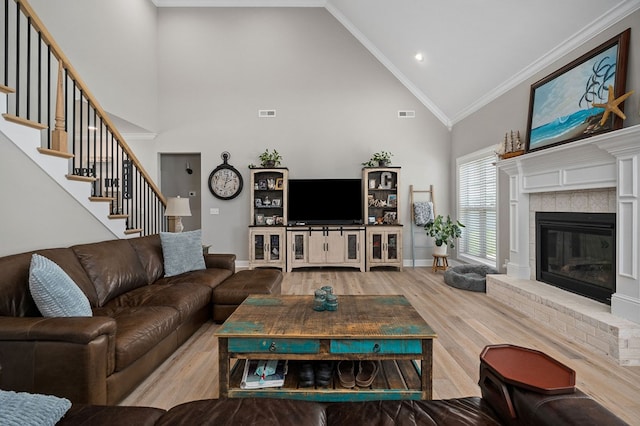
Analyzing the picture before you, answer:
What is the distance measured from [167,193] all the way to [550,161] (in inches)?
253

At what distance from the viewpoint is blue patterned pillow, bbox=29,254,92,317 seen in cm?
178

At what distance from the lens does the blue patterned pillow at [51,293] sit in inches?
69.9

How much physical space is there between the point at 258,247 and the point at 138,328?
12.4ft

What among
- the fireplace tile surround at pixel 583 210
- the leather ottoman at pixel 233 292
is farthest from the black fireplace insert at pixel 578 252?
the leather ottoman at pixel 233 292

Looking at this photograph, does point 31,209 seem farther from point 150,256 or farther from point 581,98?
point 581,98

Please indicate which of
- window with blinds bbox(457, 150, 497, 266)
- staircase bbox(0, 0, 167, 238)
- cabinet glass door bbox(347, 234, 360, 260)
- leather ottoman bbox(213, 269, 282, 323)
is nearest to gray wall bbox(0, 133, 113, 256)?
staircase bbox(0, 0, 167, 238)

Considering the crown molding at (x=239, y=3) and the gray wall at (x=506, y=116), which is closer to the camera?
the gray wall at (x=506, y=116)

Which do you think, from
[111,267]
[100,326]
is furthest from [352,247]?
[100,326]

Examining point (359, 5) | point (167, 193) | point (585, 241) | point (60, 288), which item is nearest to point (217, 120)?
point (167, 193)

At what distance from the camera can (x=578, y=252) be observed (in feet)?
10.6

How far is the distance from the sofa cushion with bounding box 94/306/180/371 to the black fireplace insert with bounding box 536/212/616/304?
146 inches

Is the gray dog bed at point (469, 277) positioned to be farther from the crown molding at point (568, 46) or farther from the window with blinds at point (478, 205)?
the crown molding at point (568, 46)

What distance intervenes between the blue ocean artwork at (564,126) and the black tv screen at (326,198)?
2950mm

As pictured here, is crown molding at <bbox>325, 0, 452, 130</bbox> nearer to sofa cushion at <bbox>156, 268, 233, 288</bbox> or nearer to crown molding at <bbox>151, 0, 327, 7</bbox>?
crown molding at <bbox>151, 0, 327, 7</bbox>
